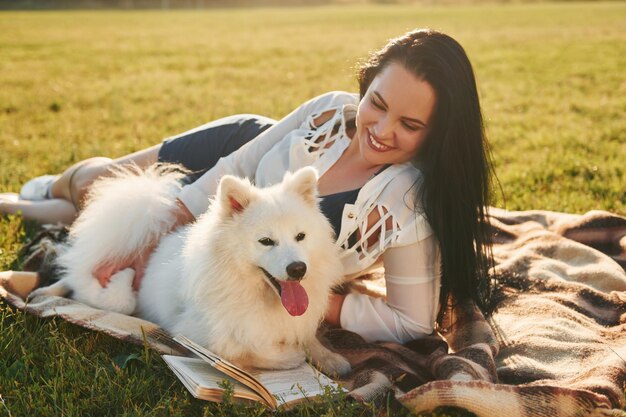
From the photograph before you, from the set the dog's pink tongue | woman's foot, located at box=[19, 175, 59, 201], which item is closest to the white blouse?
the dog's pink tongue

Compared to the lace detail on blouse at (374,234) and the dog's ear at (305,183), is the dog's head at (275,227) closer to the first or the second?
the dog's ear at (305,183)

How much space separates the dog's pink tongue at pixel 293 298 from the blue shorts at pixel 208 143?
159cm

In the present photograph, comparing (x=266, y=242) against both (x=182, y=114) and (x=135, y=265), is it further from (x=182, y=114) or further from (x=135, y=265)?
(x=182, y=114)

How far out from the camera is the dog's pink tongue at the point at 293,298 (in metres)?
2.44

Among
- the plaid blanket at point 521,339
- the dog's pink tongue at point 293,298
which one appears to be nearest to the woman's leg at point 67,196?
the plaid blanket at point 521,339

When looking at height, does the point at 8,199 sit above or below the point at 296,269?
below

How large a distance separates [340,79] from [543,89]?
3.66 metres

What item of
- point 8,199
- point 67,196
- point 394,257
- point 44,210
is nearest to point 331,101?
point 394,257

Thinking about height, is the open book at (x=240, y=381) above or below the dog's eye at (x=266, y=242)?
below

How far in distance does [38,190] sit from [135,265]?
158 cm

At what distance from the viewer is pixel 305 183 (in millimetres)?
2529

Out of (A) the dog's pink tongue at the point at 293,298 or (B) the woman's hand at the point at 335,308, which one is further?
(B) the woman's hand at the point at 335,308

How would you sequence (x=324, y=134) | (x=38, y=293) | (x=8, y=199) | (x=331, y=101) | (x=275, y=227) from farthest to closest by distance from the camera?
(x=8, y=199), (x=331, y=101), (x=324, y=134), (x=38, y=293), (x=275, y=227)

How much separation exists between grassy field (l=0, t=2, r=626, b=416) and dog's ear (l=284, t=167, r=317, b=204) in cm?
87
